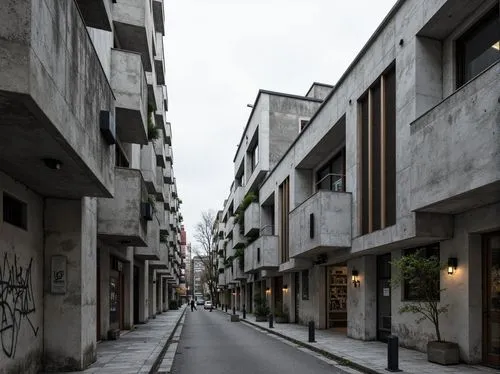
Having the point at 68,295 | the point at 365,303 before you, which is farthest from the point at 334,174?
the point at 68,295

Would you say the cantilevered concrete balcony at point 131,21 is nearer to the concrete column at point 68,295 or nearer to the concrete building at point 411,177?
the concrete building at point 411,177

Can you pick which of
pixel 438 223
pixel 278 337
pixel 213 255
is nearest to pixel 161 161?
pixel 278 337

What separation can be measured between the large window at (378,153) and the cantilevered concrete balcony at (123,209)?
286 inches

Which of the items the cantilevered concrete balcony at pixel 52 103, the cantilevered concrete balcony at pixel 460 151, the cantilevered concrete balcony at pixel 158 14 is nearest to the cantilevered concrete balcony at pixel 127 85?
the cantilevered concrete balcony at pixel 52 103

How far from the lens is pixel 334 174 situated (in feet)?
68.5

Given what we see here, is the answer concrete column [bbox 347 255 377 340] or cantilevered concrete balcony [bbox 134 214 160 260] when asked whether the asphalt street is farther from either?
cantilevered concrete balcony [bbox 134 214 160 260]

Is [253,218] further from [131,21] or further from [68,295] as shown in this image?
[68,295]

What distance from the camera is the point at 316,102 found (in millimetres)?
34531

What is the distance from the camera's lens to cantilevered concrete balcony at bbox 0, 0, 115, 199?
518 cm

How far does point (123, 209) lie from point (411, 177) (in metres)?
7.85

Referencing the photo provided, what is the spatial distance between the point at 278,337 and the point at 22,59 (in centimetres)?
1784

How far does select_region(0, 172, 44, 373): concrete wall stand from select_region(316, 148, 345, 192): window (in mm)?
13442

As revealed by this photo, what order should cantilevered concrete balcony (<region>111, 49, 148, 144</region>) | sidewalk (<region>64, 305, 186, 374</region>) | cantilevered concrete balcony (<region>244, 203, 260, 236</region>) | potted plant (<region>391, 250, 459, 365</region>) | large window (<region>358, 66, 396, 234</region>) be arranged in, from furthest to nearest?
cantilevered concrete balcony (<region>244, 203, 260, 236</region>)
large window (<region>358, 66, 396, 234</region>)
cantilevered concrete balcony (<region>111, 49, 148, 144</region>)
potted plant (<region>391, 250, 459, 365</region>)
sidewalk (<region>64, 305, 186, 374</region>)

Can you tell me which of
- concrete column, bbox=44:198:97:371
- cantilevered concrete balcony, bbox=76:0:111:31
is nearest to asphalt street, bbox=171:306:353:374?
concrete column, bbox=44:198:97:371
